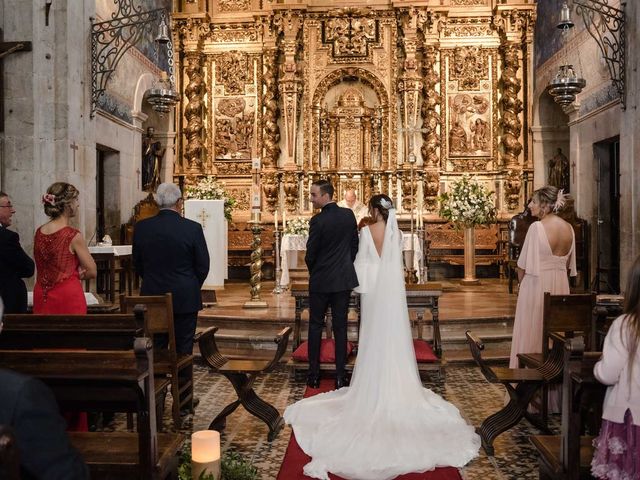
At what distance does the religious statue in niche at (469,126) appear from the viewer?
1505 centimetres

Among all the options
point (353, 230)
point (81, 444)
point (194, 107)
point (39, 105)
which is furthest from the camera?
point (194, 107)

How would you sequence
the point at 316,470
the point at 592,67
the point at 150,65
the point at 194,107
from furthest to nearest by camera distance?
1. the point at 194,107
2. the point at 150,65
3. the point at 592,67
4. the point at 316,470

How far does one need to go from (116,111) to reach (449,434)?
919 centimetres

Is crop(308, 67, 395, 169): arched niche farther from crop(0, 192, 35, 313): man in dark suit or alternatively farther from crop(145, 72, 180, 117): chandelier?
crop(0, 192, 35, 313): man in dark suit

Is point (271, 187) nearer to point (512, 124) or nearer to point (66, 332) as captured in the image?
point (512, 124)

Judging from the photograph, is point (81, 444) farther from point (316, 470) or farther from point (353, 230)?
point (353, 230)

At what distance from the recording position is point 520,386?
4.79 meters

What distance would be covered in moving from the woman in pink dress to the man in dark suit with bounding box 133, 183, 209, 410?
280 cm

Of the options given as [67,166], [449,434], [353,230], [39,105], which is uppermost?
[39,105]

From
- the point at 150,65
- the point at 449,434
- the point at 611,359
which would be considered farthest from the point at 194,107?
the point at 611,359

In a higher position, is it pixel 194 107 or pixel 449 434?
pixel 194 107

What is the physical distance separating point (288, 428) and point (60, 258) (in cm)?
221

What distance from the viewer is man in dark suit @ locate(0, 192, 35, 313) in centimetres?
520

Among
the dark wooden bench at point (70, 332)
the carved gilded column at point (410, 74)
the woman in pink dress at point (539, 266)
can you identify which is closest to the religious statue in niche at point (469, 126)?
the carved gilded column at point (410, 74)
